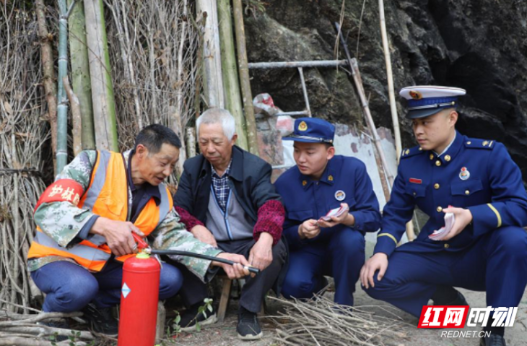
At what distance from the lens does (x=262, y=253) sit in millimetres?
3135

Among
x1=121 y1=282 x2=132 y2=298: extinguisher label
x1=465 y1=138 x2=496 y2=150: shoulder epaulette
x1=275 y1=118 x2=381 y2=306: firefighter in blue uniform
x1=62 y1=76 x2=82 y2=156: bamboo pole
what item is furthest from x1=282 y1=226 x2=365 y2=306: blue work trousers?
x1=62 y1=76 x2=82 y2=156: bamboo pole

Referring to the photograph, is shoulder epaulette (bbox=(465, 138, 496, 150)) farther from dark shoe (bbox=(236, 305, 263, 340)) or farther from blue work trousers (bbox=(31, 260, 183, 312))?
blue work trousers (bbox=(31, 260, 183, 312))

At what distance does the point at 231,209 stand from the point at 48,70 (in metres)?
2.04

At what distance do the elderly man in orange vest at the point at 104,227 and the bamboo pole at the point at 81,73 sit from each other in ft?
4.04

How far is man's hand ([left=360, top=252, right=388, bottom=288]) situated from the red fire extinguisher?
4.70 feet

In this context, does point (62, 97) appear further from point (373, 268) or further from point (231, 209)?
point (373, 268)

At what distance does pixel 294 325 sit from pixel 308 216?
0.80m

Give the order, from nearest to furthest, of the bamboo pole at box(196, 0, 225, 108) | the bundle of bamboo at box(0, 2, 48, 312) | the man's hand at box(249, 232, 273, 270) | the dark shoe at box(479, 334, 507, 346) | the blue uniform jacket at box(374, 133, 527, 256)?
the dark shoe at box(479, 334, 507, 346), the blue uniform jacket at box(374, 133, 527, 256), the man's hand at box(249, 232, 273, 270), the bundle of bamboo at box(0, 2, 48, 312), the bamboo pole at box(196, 0, 225, 108)

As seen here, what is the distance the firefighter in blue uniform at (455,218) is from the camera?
9.81ft

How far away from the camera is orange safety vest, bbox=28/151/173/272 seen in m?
2.93

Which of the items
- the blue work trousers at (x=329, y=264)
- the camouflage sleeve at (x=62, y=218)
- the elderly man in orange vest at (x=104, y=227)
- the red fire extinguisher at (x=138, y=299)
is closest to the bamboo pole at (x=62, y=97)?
the elderly man in orange vest at (x=104, y=227)

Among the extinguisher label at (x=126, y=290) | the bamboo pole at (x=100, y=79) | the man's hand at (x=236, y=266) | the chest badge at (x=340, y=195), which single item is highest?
the bamboo pole at (x=100, y=79)

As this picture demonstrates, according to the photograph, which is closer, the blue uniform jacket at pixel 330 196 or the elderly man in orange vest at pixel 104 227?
the elderly man in orange vest at pixel 104 227

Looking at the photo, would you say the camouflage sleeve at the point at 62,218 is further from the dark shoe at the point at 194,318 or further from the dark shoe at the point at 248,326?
the dark shoe at the point at 248,326
